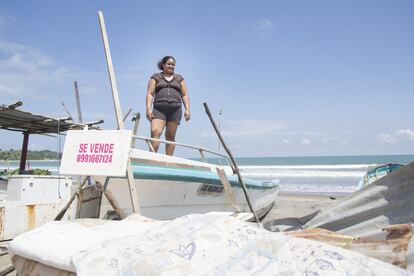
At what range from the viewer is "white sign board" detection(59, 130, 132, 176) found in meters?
3.12

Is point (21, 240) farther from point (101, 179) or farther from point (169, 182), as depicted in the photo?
point (169, 182)

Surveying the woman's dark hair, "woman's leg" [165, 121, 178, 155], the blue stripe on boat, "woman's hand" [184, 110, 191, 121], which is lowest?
the blue stripe on boat

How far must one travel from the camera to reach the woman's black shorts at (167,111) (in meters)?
5.14

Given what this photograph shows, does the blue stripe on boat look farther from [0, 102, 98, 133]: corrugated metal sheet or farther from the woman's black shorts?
[0, 102, 98, 133]: corrugated metal sheet

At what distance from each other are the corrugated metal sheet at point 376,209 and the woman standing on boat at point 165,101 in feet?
9.51

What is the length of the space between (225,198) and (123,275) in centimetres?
361

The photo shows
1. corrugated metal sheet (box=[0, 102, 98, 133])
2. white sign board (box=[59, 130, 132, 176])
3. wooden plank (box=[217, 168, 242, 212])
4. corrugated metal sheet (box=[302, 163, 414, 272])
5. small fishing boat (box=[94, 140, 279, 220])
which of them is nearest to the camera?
corrugated metal sheet (box=[302, 163, 414, 272])

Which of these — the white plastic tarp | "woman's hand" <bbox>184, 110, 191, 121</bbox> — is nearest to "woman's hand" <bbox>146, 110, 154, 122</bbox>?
"woman's hand" <bbox>184, 110, 191, 121</bbox>

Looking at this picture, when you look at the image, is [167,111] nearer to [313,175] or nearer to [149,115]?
[149,115]

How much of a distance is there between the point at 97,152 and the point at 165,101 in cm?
206

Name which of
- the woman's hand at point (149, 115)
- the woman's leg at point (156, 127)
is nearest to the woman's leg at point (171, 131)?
the woman's leg at point (156, 127)

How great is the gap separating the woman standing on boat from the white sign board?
176cm

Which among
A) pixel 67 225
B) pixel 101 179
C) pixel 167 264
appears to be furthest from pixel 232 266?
pixel 101 179

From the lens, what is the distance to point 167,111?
5.19 meters
